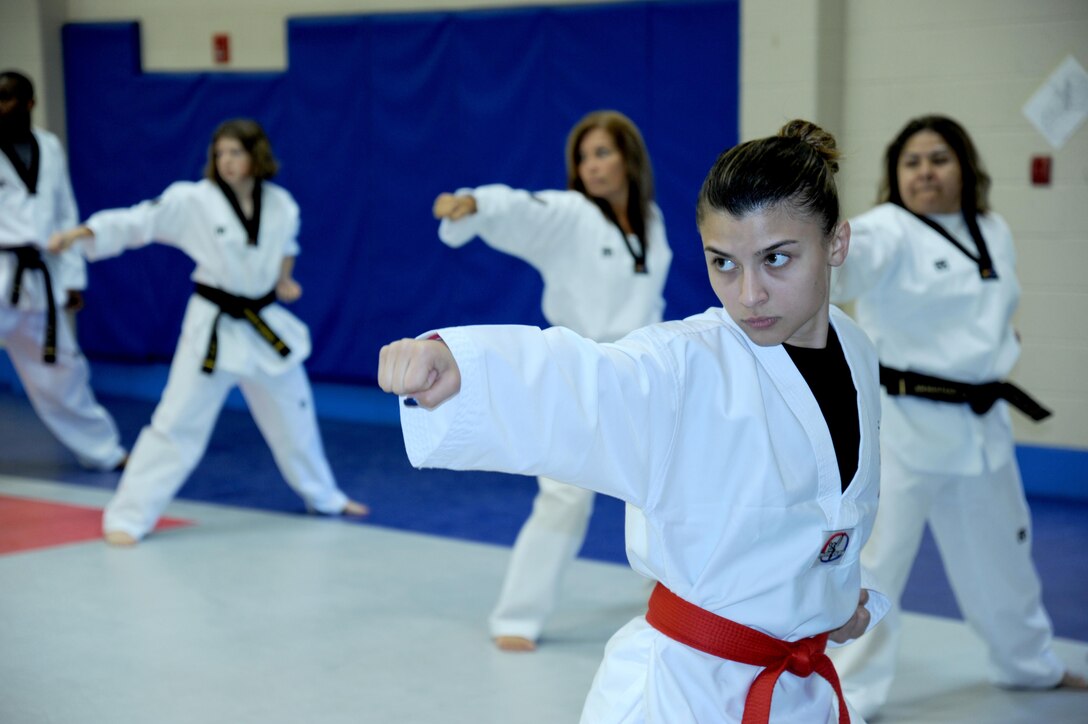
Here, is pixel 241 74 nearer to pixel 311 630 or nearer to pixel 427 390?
pixel 311 630

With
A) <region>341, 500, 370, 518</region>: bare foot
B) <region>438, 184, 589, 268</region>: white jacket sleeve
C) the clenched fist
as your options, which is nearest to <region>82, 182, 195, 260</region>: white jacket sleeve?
<region>341, 500, 370, 518</region>: bare foot

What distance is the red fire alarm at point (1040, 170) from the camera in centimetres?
579

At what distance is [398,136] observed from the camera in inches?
295

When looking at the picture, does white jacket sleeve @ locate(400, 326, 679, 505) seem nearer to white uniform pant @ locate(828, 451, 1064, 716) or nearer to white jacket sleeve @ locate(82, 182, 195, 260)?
white uniform pant @ locate(828, 451, 1064, 716)

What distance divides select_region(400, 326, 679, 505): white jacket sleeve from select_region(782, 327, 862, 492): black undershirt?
286 millimetres

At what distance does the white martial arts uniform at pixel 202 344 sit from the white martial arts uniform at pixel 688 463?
3.46 meters

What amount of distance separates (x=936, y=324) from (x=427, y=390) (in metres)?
2.20

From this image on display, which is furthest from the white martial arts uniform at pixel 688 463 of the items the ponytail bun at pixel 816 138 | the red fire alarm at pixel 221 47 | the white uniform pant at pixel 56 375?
the red fire alarm at pixel 221 47

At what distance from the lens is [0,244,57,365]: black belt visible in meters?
5.97

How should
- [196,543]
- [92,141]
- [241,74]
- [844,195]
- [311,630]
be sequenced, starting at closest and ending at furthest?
[311,630], [196,543], [844,195], [241,74], [92,141]

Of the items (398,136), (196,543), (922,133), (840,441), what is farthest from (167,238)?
(840,441)

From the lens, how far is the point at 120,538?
5.05 metres

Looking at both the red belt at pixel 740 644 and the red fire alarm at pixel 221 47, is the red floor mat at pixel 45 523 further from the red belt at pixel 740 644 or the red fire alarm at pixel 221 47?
the red belt at pixel 740 644

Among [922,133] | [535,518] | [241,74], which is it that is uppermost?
[241,74]
